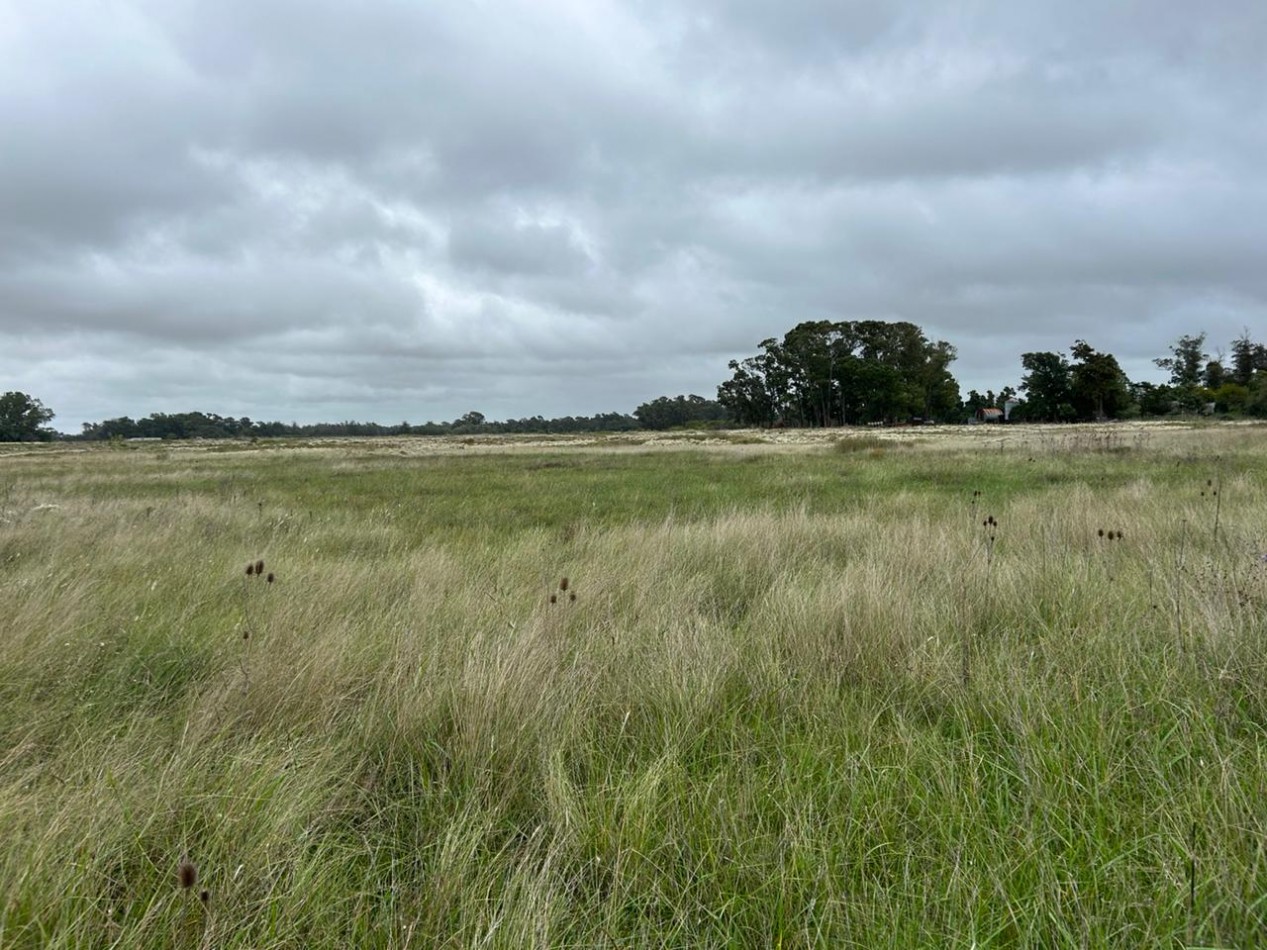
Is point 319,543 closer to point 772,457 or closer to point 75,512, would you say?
point 75,512

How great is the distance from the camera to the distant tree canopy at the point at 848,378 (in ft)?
307

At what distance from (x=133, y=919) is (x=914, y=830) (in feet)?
7.70

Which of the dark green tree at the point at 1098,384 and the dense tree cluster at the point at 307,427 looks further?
the dense tree cluster at the point at 307,427

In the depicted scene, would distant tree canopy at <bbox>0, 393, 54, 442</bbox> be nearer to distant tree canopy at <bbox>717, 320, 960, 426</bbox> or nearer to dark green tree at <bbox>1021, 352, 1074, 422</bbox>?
distant tree canopy at <bbox>717, 320, 960, 426</bbox>

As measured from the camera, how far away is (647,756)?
9.02ft

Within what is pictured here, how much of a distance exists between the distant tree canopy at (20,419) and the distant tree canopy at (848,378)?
135m

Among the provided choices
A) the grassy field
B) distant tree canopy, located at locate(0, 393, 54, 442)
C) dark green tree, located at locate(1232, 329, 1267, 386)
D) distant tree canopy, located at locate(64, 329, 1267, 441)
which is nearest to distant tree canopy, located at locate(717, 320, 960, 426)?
distant tree canopy, located at locate(64, 329, 1267, 441)

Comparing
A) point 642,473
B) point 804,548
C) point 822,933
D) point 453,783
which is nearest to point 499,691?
point 453,783

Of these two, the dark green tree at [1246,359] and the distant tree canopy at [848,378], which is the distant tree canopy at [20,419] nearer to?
the distant tree canopy at [848,378]

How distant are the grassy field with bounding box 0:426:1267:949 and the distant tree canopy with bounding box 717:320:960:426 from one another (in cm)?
9340

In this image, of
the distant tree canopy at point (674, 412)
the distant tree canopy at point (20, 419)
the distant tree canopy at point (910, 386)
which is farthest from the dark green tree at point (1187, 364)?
the distant tree canopy at point (20, 419)

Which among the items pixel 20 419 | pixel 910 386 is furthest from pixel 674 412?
pixel 20 419

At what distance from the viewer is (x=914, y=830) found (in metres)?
2.16

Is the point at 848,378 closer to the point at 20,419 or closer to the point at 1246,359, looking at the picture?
the point at 1246,359
